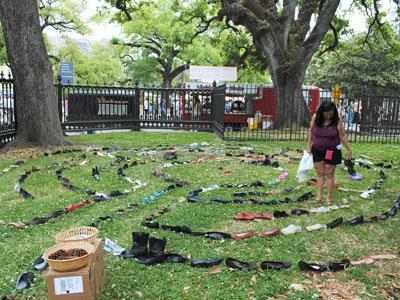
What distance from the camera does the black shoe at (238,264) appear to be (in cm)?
407

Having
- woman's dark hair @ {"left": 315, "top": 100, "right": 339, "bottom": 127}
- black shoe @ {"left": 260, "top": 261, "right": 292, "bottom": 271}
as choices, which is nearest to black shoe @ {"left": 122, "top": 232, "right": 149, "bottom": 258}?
black shoe @ {"left": 260, "top": 261, "right": 292, "bottom": 271}

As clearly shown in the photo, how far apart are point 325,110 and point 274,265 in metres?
2.88

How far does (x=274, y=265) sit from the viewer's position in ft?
13.4

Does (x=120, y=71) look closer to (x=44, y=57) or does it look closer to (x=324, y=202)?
(x=44, y=57)

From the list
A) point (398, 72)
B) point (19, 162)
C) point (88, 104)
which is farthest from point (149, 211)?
point (398, 72)

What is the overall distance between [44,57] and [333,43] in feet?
54.0

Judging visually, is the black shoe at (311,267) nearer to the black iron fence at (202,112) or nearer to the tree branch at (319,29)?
the black iron fence at (202,112)

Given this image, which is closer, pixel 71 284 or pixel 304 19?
pixel 71 284

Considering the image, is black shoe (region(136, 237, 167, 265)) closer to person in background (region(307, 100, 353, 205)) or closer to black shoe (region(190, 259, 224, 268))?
black shoe (region(190, 259, 224, 268))

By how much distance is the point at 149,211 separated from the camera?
19.4ft

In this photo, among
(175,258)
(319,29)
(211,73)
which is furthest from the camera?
(211,73)

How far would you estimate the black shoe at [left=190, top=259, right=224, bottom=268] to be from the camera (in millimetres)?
4137

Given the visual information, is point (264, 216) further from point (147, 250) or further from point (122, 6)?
point (122, 6)

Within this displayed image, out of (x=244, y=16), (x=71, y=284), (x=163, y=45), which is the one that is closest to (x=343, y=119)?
(x=244, y=16)
